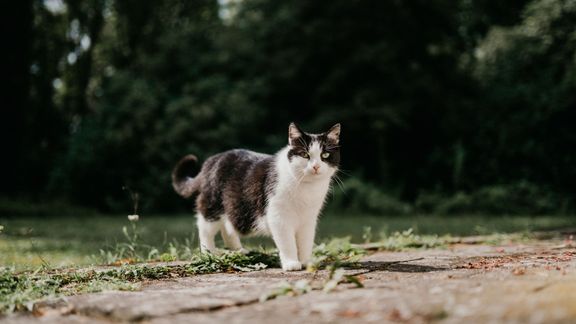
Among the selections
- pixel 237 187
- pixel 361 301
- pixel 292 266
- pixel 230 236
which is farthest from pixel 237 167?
pixel 361 301

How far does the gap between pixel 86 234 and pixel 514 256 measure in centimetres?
603

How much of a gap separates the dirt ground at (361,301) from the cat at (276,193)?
0.56 metres

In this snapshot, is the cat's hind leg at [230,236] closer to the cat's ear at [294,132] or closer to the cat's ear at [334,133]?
the cat's ear at [294,132]

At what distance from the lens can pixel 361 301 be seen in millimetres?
2154

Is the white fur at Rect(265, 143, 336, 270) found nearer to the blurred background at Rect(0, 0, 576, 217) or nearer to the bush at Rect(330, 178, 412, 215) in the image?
the bush at Rect(330, 178, 412, 215)

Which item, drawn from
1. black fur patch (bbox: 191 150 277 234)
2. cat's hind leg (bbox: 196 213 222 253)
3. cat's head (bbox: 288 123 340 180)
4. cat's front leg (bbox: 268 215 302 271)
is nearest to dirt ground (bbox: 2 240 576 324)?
cat's front leg (bbox: 268 215 302 271)

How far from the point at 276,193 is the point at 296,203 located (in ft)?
0.48

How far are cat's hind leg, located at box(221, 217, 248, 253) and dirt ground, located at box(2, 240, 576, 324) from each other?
3.34 feet

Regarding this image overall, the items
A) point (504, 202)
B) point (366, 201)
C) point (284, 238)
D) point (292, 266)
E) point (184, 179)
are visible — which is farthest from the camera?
point (366, 201)

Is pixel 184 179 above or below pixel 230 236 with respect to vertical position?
above

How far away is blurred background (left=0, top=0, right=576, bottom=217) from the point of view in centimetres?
1349

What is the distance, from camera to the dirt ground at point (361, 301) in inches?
73.0

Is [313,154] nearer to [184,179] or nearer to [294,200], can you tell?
[294,200]

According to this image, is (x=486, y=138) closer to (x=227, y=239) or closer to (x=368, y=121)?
(x=368, y=121)
